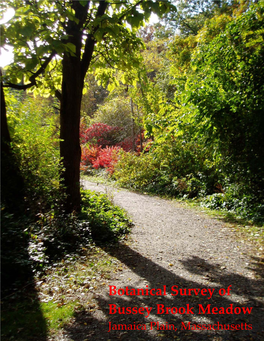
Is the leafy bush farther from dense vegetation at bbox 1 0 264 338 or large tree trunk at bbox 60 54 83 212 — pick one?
large tree trunk at bbox 60 54 83 212

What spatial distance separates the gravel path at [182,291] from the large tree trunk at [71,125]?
1.57m

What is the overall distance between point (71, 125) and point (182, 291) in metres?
3.77

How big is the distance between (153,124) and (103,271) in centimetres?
518

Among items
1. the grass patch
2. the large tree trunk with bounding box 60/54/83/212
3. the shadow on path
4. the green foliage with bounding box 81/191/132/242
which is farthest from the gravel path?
the large tree trunk with bounding box 60/54/83/212

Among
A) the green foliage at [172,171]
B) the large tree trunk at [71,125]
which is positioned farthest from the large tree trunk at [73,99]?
the green foliage at [172,171]

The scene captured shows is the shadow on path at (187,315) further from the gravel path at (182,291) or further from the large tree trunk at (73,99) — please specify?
the large tree trunk at (73,99)

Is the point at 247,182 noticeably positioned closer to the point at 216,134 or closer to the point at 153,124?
the point at 216,134

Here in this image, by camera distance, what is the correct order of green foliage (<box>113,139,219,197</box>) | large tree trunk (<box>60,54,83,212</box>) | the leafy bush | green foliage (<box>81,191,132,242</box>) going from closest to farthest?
large tree trunk (<box>60,54,83,212</box>)
green foliage (<box>81,191,132,242</box>)
green foliage (<box>113,139,219,197</box>)
the leafy bush

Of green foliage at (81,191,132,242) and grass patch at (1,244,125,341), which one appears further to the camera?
green foliage at (81,191,132,242)

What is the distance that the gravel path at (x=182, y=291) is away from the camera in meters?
2.79

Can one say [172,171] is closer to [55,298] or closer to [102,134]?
[55,298]

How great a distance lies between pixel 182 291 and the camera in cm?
362

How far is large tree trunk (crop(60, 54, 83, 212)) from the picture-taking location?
5.41m

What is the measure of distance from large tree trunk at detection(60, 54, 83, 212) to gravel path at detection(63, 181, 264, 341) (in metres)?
1.57
